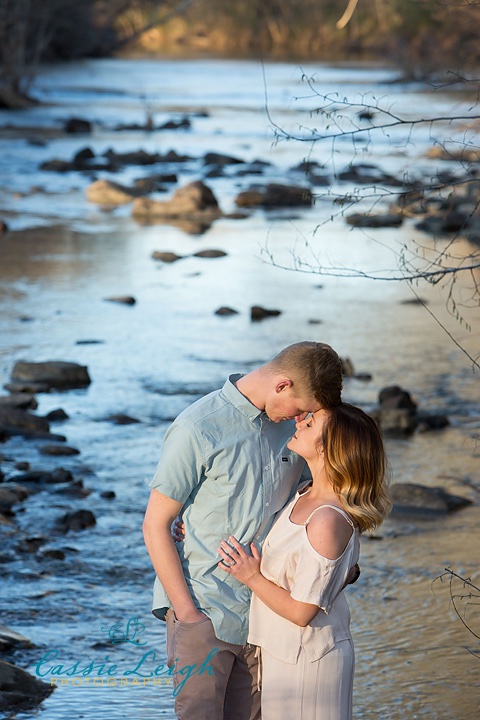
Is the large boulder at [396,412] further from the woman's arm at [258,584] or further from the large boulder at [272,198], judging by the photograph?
the large boulder at [272,198]

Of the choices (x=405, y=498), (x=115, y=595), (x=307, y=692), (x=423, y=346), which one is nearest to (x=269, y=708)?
(x=307, y=692)

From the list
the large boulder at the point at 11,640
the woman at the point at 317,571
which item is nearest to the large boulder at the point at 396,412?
the large boulder at the point at 11,640

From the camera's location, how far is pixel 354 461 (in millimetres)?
2986

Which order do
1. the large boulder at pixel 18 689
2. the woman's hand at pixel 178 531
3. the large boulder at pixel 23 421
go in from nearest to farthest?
the woman's hand at pixel 178 531, the large boulder at pixel 18 689, the large boulder at pixel 23 421

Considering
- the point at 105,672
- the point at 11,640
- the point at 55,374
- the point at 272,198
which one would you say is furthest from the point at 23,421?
the point at 272,198

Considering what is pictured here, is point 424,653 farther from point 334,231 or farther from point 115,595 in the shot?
point 334,231

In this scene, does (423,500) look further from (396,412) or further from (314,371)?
(314,371)

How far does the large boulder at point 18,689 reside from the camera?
422 centimetres

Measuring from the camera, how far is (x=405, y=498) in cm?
651

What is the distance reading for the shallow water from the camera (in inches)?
188

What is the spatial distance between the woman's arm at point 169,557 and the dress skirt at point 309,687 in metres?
0.25

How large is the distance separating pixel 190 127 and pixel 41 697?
3037 cm

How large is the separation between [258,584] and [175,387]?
19.4 feet

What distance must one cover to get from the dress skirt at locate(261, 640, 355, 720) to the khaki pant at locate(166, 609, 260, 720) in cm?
13
